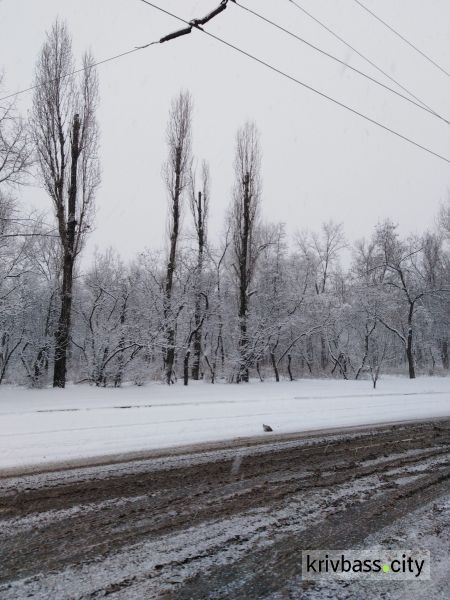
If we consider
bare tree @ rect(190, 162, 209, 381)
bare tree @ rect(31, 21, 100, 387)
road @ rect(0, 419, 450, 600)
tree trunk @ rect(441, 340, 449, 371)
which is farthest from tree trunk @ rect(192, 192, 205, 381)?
tree trunk @ rect(441, 340, 449, 371)

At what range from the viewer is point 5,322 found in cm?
2134

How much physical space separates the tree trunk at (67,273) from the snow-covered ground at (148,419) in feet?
6.15

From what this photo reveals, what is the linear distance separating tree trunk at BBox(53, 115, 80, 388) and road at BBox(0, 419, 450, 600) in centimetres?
1357

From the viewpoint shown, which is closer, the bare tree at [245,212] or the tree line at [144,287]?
the tree line at [144,287]

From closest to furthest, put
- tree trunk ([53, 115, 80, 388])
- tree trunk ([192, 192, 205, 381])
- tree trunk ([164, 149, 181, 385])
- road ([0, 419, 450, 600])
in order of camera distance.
Answer: road ([0, 419, 450, 600]), tree trunk ([53, 115, 80, 388]), tree trunk ([164, 149, 181, 385]), tree trunk ([192, 192, 205, 381])

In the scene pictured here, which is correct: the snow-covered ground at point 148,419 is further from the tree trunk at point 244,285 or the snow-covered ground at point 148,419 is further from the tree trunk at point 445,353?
the tree trunk at point 445,353

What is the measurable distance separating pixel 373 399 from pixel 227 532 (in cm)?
1435

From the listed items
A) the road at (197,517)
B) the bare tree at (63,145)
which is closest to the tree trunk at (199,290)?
the bare tree at (63,145)

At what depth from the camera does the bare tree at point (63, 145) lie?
728 inches

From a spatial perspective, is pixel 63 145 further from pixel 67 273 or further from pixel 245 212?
pixel 245 212

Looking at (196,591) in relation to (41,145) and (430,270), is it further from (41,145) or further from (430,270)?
(430,270)

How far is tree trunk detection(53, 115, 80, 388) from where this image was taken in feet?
60.0

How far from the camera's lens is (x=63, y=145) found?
1888 centimetres

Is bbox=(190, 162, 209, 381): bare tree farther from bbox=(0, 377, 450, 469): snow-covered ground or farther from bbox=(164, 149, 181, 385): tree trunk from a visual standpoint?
bbox=(0, 377, 450, 469): snow-covered ground
